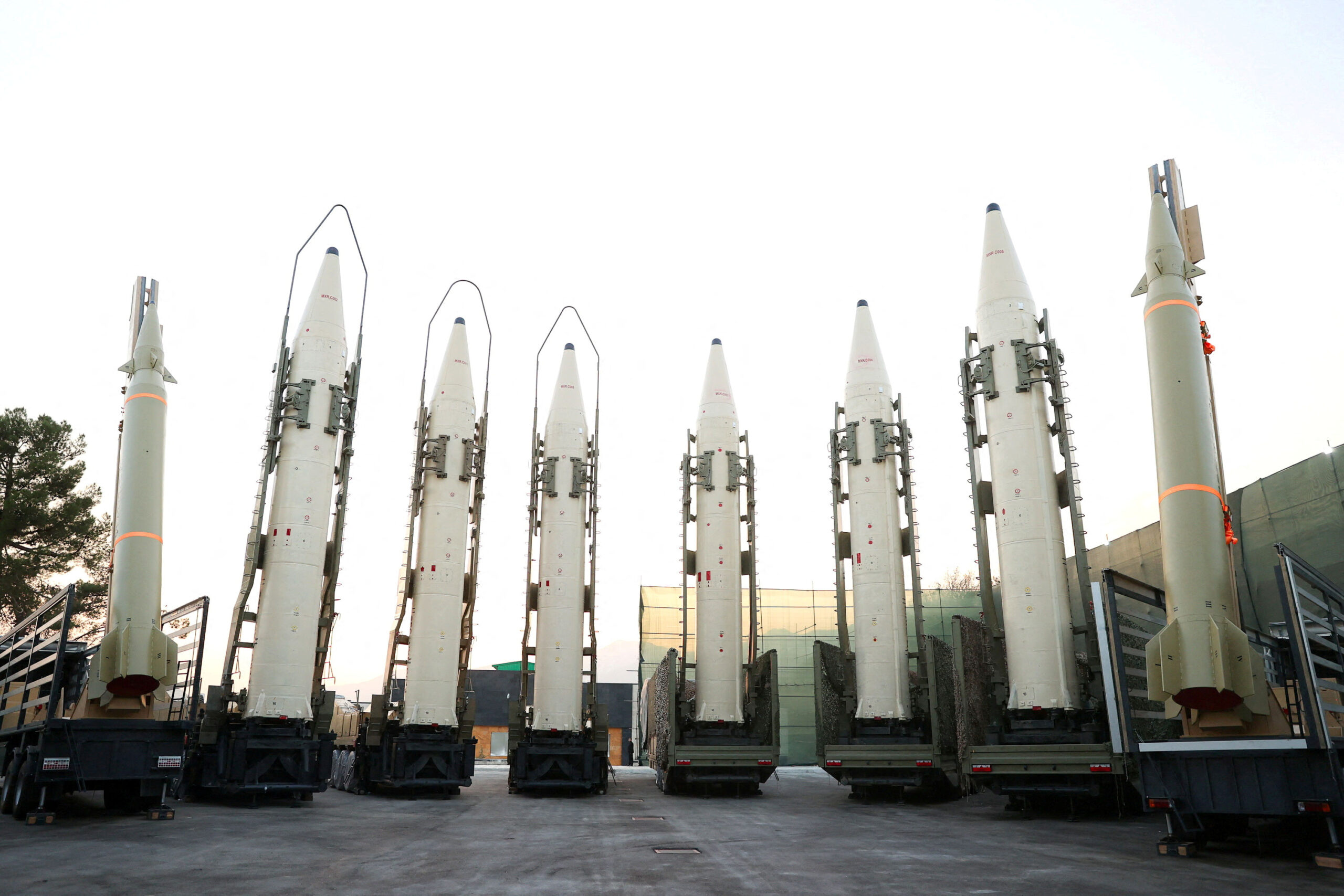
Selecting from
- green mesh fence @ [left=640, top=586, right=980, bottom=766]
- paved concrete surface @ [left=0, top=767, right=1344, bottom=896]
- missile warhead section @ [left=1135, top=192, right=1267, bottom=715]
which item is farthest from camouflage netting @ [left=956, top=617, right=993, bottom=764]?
green mesh fence @ [left=640, top=586, right=980, bottom=766]

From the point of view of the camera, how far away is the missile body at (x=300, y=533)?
16531 millimetres

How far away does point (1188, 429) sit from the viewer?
11.2 m

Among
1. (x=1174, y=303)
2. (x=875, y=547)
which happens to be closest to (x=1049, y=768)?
(x=875, y=547)

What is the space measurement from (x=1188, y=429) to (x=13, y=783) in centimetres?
1649

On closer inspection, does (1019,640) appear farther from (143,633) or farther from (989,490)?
(143,633)

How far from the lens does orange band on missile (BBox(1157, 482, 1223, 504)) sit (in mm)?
10992

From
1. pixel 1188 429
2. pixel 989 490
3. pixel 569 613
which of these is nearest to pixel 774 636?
pixel 569 613

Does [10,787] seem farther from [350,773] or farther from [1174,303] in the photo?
[1174,303]

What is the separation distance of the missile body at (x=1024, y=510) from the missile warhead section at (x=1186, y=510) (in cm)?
399

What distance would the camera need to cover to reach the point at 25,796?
40.2 ft

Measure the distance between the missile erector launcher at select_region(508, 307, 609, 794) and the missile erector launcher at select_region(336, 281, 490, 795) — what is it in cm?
120

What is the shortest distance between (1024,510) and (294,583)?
13330 millimetres

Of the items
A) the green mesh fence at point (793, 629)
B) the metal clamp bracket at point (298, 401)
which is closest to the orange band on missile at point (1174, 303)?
the metal clamp bracket at point (298, 401)

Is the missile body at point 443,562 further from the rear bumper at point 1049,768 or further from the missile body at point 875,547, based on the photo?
the rear bumper at point 1049,768
